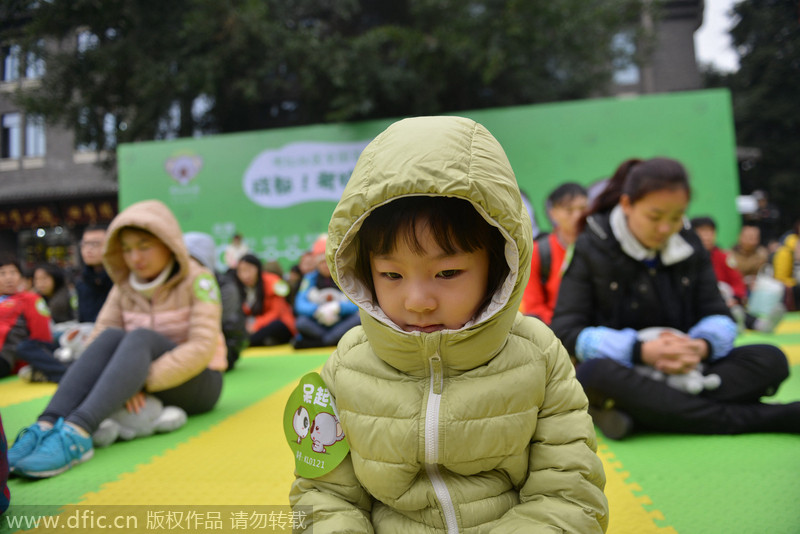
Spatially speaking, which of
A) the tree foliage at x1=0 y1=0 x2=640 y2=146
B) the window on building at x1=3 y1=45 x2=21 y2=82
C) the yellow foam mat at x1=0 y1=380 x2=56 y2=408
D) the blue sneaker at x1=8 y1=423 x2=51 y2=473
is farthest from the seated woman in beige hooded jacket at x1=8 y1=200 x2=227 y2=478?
the tree foliage at x1=0 y1=0 x2=640 y2=146

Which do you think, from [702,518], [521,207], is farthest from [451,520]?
[702,518]

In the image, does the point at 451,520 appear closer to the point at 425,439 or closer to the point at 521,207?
the point at 425,439

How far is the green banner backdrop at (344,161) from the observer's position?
268 inches

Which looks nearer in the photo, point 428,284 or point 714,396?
point 428,284

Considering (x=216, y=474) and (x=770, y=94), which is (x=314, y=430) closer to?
(x=216, y=474)

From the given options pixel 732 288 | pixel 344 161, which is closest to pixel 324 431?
pixel 732 288

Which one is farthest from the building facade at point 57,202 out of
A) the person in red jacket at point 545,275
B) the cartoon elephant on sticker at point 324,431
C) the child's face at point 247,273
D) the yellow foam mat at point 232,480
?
the cartoon elephant on sticker at point 324,431

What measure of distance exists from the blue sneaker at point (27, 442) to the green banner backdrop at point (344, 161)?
5879mm

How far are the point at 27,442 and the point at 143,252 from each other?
33.2 inches

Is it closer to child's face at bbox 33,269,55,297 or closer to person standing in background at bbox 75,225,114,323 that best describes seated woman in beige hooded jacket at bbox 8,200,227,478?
person standing in background at bbox 75,225,114,323

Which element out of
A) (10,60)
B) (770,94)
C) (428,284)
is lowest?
(428,284)

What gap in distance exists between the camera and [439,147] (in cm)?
88

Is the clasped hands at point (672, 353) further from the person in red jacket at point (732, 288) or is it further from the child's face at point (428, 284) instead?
the person in red jacket at point (732, 288)

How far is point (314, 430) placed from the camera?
102 centimetres
